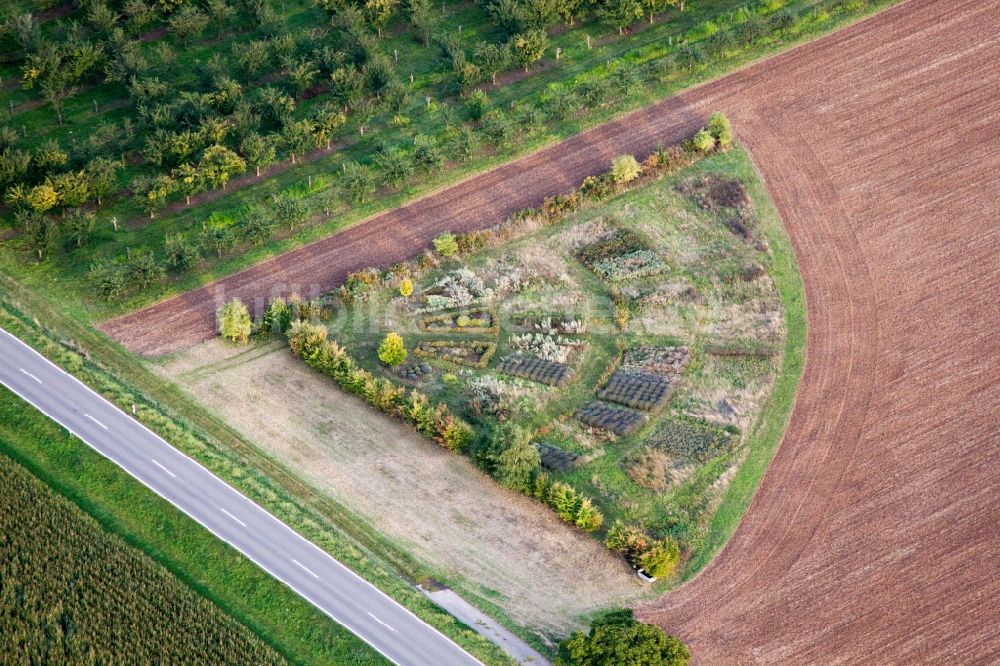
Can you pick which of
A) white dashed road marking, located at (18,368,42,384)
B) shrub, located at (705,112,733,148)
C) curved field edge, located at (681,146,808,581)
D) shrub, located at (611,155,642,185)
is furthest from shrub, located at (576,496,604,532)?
shrub, located at (705,112,733,148)

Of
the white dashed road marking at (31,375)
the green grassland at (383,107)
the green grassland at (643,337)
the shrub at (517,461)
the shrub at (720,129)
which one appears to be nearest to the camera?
the shrub at (517,461)

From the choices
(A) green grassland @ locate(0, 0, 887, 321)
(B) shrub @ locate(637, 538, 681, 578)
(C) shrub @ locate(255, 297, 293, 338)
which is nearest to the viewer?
(B) shrub @ locate(637, 538, 681, 578)

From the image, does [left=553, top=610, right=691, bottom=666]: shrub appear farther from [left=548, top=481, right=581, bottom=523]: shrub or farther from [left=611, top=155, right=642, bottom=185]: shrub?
[left=611, top=155, right=642, bottom=185]: shrub

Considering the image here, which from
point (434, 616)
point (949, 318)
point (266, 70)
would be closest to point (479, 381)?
point (434, 616)

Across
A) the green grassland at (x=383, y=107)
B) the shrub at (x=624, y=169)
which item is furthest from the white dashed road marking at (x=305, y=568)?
the shrub at (x=624, y=169)

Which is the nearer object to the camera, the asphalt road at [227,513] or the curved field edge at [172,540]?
the curved field edge at [172,540]

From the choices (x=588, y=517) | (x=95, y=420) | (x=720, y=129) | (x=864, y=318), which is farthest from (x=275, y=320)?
(x=864, y=318)

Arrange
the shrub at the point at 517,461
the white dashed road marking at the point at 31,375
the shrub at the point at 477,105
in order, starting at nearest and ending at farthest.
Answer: the shrub at the point at 517,461 → the white dashed road marking at the point at 31,375 → the shrub at the point at 477,105

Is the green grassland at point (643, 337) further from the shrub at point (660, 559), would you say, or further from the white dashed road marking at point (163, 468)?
the white dashed road marking at point (163, 468)
